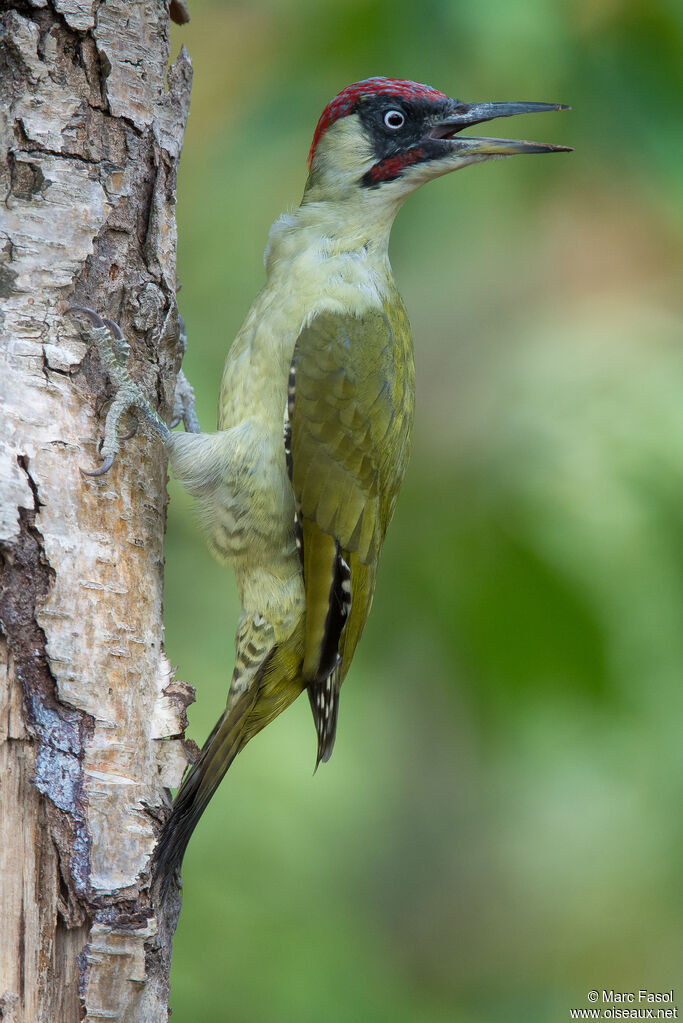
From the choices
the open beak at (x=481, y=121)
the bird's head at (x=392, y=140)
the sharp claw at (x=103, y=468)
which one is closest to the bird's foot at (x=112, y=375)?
the sharp claw at (x=103, y=468)

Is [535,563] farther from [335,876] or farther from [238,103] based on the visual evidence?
[238,103]

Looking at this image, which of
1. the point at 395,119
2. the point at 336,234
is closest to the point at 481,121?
the point at 395,119

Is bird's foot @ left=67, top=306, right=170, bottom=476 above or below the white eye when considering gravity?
below

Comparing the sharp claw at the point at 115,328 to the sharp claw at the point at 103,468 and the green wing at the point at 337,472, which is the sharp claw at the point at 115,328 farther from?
the green wing at the point at 337,472

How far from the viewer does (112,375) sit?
2162 mm

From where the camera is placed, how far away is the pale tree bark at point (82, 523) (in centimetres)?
184

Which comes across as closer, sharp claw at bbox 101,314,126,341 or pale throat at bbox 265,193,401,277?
sharp claw at bbox 101,314,126,341

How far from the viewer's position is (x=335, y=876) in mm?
3246

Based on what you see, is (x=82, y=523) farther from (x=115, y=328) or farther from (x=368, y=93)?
(x=368, y=93)

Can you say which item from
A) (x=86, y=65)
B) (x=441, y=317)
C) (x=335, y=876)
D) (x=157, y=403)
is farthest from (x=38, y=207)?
(x=335, y=876)

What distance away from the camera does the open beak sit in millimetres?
2630

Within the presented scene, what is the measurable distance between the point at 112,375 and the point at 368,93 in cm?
129

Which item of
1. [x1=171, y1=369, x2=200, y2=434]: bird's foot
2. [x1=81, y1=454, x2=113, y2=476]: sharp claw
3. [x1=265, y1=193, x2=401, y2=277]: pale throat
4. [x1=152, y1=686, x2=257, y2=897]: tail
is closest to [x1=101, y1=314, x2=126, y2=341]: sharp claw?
[x1=81, y1=454, x2=113, y2=476]: sharp claw

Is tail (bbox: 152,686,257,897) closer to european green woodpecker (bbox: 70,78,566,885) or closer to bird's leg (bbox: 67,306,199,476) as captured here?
european green woodpecker (bbox: 70,78,566,885)
